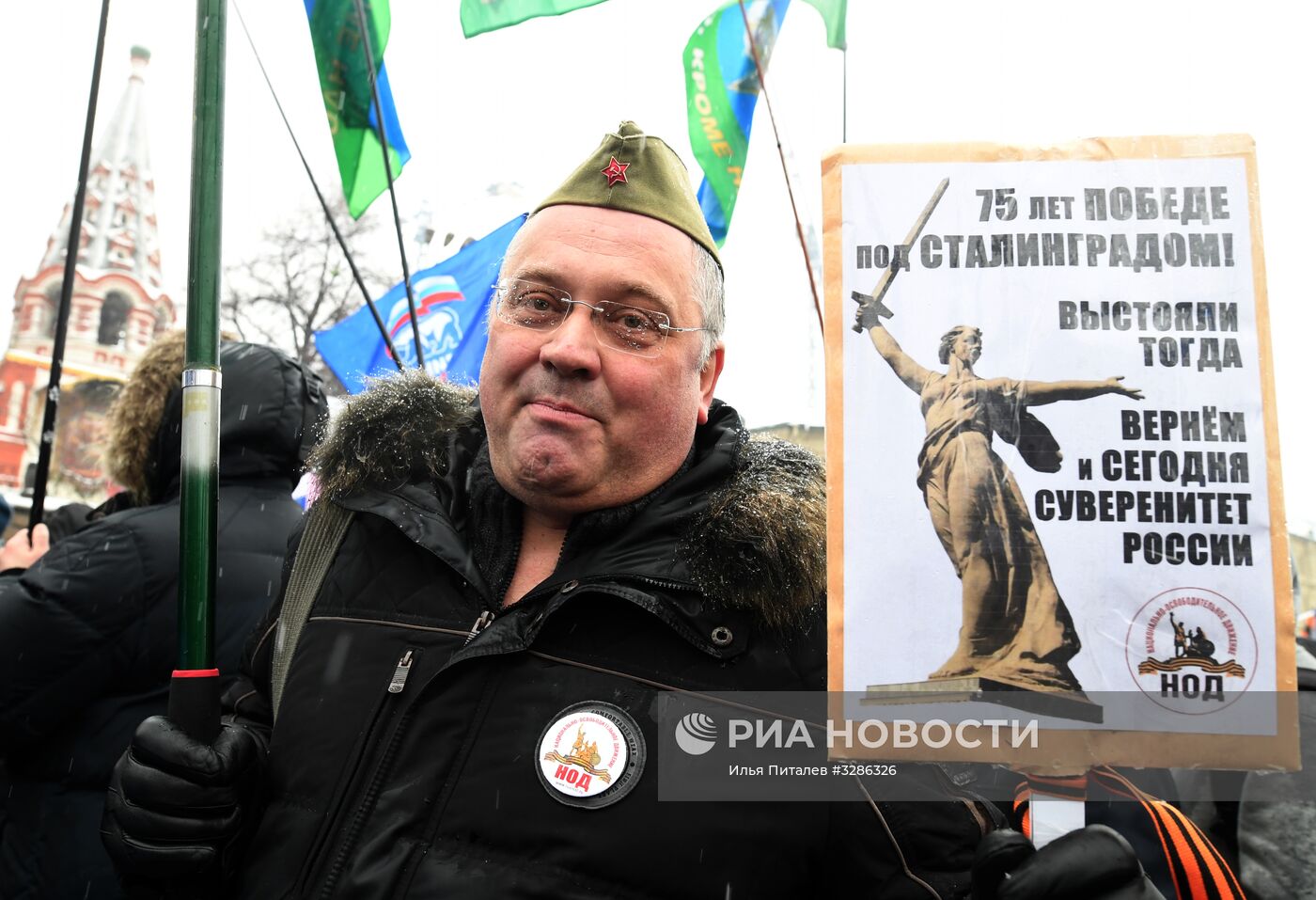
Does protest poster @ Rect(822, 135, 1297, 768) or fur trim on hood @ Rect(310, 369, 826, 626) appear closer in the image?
protest poster @ Rect(822, 135, 1297, 768)

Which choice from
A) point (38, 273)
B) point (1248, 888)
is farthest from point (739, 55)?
point (38, 273)

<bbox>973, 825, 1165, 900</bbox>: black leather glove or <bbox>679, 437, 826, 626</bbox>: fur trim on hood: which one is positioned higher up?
<bbox>679, 437, 826, 626</bbox>: fur trim on hood

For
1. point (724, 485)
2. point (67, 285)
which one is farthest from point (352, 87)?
point (724, 485)

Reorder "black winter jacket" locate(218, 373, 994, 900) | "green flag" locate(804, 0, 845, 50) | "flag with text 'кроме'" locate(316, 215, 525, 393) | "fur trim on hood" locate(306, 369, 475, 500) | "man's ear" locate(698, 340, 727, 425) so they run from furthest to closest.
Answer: "flag with text 'кроме'" locate(316, 215, 525, 393) < "green flag" locate(804, 0, 845, 50) < "man's ear" locate(698, 340, 727, 425) < "fur trim on hood" locate(306, 369, 475, 500) < "black winter jacket" locate(218, 373, 994, 900)

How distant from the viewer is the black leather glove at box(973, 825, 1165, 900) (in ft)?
3.99

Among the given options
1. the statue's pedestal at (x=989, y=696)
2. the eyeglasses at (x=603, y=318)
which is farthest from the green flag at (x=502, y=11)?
the statue's pedestal at (x=989, y=696)

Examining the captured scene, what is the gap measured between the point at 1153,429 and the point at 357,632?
1323mm

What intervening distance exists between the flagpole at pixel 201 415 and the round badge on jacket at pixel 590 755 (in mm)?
590

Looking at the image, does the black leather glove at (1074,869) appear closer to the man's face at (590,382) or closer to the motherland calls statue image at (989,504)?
the motherland calls statue image at (989,504)

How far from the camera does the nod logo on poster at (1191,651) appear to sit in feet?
4.04

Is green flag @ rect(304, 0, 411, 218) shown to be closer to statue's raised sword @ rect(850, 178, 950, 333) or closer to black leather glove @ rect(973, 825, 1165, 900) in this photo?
statue's raised sword @ rect(850, 178, 950, 333)

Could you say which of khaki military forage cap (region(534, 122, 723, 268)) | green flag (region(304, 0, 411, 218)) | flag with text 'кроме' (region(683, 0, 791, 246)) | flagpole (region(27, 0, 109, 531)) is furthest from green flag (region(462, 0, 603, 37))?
khaki military forage cap (region(534, 122, 723, 268))

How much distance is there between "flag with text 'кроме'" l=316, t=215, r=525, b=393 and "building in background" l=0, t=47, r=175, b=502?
3205cm

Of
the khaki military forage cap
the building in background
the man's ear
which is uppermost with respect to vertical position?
the building in background
